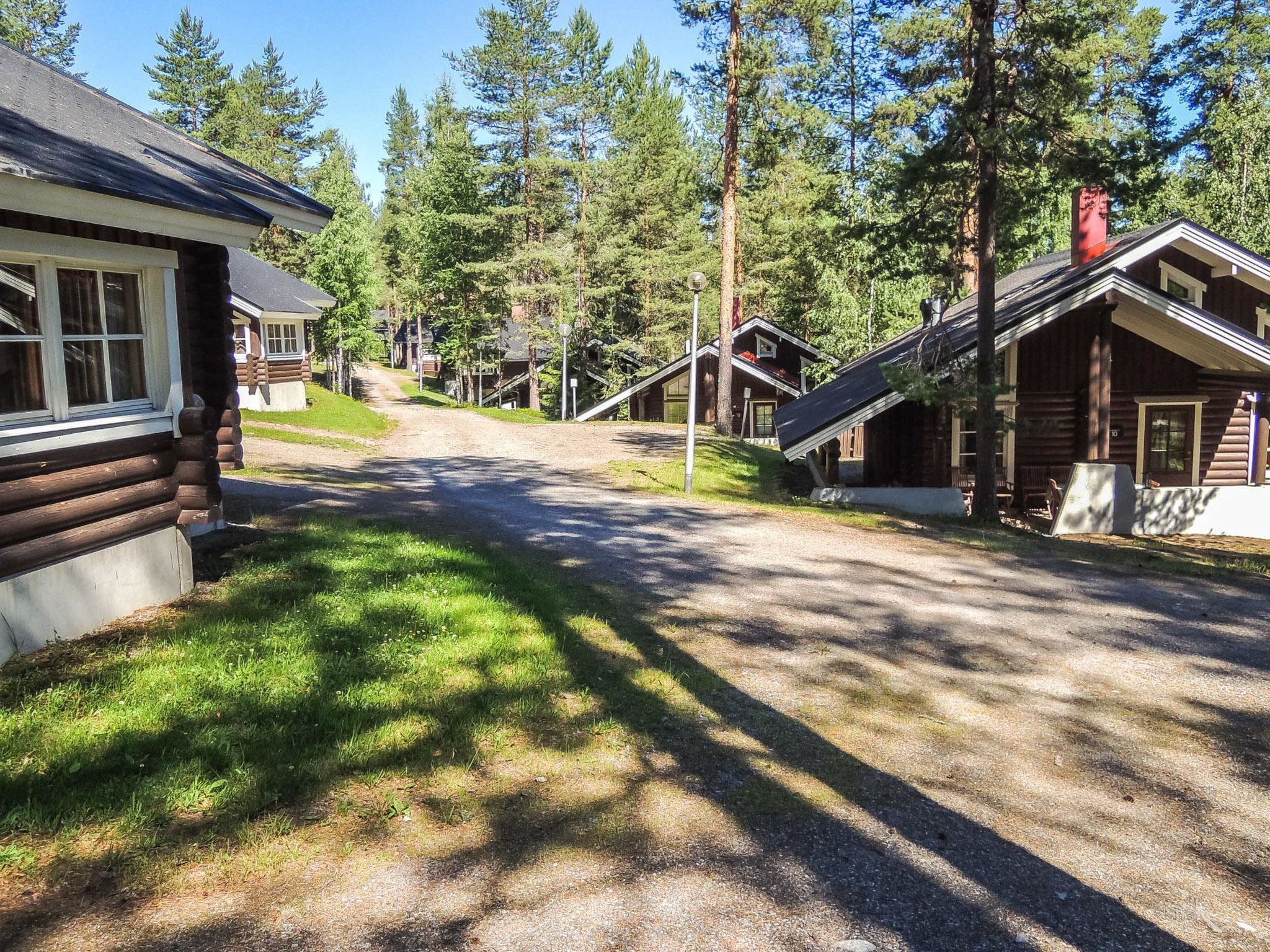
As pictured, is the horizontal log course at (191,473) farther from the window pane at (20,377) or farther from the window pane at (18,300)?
the window pane at (18,300)

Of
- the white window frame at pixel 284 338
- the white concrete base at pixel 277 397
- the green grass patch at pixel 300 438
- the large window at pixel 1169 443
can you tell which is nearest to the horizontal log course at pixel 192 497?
the green grass patch at pixel 300 438

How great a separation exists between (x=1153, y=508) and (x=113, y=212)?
747 inches

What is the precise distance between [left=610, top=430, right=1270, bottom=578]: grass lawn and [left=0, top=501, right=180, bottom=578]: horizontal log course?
10309 mm

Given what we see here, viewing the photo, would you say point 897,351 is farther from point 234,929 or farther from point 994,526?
point 234,929

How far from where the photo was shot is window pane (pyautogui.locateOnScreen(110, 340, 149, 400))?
7223 mm

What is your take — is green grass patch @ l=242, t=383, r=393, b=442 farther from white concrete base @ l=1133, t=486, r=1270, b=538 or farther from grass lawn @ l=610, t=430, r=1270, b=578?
white concrete base @ l=1133, t=486, r=1270, b=538

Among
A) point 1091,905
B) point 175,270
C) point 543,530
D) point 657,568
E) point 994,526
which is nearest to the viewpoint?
point 1091,905

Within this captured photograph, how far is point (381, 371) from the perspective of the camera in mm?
88562

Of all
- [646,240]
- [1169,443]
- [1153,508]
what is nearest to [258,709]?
[1153,508]

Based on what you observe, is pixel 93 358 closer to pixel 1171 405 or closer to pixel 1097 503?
pixel 1097 503

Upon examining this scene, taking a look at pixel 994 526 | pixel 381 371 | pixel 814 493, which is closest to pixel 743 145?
pixel 814 493

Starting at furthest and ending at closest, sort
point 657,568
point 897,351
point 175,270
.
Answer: point 897,351 < point 657,568 < point 175,270

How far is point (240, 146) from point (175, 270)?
57359mm

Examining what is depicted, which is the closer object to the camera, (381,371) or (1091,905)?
(1091,905)
